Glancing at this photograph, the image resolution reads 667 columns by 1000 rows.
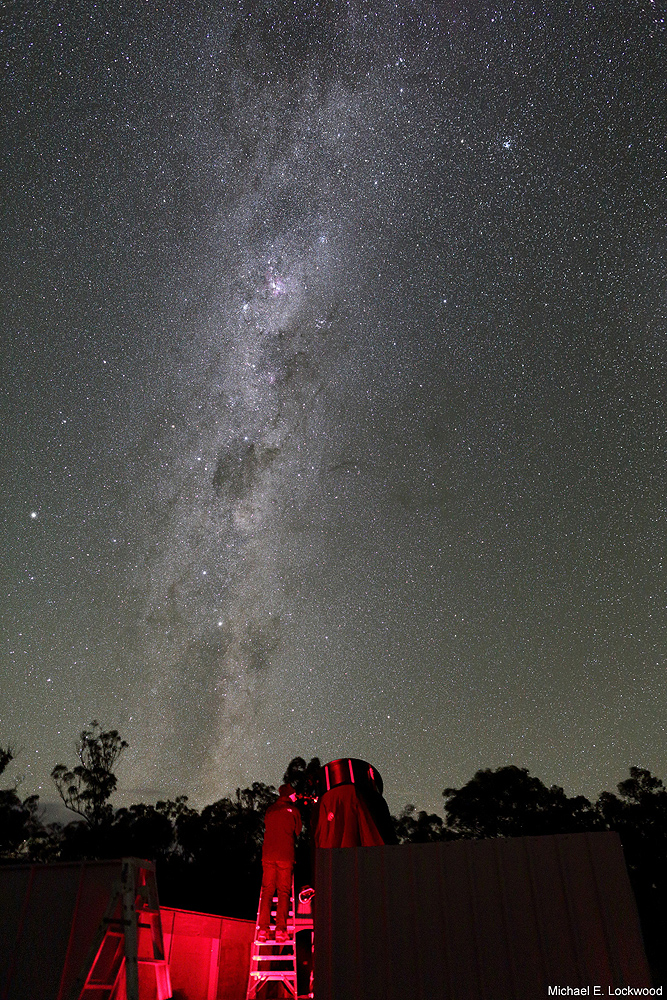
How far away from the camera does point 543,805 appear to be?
23719 mm

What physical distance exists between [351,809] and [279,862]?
1385 mm

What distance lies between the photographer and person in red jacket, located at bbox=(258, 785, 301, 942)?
637 centimetres

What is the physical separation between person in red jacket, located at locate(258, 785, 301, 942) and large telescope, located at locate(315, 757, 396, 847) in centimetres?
71

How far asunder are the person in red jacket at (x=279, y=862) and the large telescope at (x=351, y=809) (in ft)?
2.34

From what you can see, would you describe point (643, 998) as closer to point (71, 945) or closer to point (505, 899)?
point (505, 899)

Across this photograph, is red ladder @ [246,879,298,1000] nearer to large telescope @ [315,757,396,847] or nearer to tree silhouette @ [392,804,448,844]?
large telescope @ [315,757,396,847]

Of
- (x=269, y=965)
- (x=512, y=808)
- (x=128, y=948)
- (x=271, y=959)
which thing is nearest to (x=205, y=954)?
(x=269, y=965)

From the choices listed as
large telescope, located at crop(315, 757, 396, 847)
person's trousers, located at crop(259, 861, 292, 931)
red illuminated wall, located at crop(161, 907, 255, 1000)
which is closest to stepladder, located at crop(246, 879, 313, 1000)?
person's trousers, located at crop(259, 861, 292, 931)

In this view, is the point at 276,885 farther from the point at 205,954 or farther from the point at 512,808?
the point at 512,808

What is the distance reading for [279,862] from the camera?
6.87 meters

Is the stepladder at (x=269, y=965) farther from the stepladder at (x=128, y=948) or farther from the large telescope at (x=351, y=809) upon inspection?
the large telescope at (x=351, y=809)

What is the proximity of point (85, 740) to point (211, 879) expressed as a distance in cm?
871

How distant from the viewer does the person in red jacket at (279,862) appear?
6.37 meters

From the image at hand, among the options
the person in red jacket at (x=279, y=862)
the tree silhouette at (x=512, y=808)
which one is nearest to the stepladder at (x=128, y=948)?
the person in red jacket at (x=279, y=862)
